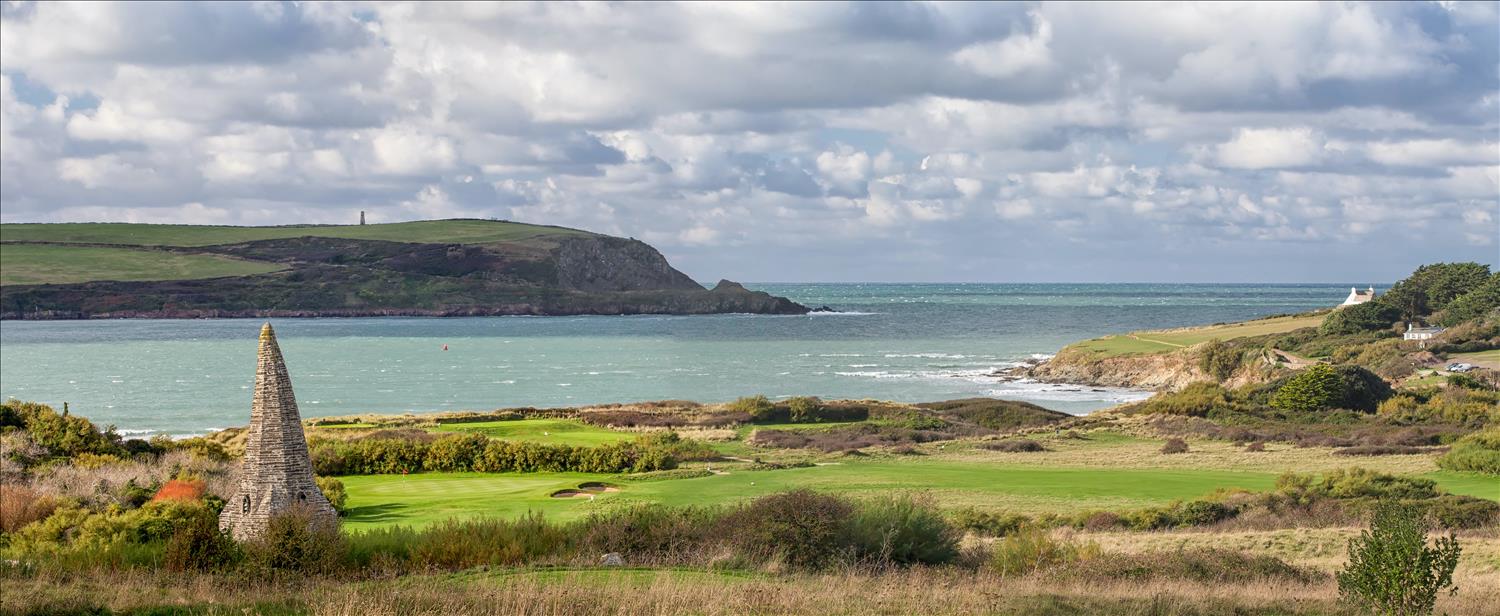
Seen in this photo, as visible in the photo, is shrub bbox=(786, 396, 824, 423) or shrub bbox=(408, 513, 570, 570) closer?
shrub bbox=(408, 513, 570, 570)

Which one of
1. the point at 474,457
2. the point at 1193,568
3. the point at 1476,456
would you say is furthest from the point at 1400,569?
the point at 474,457

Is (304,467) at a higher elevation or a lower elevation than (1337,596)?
higher

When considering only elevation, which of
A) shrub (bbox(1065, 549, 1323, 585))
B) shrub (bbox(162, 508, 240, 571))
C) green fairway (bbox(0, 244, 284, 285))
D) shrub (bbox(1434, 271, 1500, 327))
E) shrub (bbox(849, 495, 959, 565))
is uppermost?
green fairway (bbox(0, 244, 284, 285))

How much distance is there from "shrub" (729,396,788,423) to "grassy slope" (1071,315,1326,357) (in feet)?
109

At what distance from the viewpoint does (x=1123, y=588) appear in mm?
15195

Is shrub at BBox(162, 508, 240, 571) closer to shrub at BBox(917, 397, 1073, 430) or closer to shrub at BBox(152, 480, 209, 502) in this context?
shrub at BBox(152, 480, 209, 502)

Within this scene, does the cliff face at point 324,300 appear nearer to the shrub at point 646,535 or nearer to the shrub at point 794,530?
the shrub at point 646,535

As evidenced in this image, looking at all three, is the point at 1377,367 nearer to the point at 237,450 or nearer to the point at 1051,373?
the point at 1051,373

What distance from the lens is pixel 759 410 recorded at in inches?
2005

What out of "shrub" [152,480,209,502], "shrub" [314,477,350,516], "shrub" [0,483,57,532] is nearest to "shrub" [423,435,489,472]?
"shrub" [314,477,350,516]

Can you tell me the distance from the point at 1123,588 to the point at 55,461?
74.9 ft

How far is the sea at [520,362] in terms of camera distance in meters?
65.8

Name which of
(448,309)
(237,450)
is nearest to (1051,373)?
(237,450)

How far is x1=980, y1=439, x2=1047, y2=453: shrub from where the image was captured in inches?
1496
